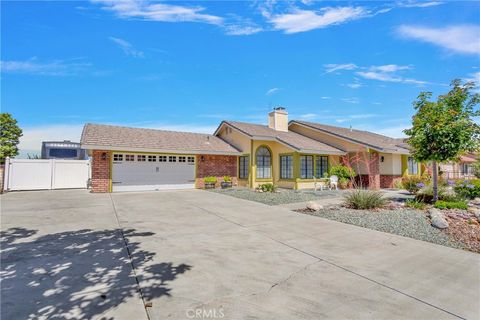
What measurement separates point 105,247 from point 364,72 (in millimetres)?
14612

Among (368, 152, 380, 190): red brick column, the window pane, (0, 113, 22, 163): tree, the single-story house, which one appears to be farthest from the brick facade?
(0, 113, 22, 163): tree

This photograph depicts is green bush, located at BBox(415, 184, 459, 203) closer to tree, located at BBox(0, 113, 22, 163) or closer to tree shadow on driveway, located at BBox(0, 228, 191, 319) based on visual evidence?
tree shadow on driveway, located at BBox(0, 228, 191, 319)


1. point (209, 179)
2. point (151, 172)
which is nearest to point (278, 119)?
point (209, 179)

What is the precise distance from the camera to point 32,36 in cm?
1000

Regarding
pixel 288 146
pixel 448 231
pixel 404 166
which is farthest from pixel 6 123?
pixel 404 166

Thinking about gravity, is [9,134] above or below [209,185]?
above

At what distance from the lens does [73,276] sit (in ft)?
12.5

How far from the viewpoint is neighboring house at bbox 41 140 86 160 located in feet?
62.1

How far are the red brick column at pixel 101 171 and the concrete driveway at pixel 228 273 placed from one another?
26.2 ft

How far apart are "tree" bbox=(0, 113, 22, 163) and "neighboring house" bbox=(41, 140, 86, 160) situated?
37.5ft

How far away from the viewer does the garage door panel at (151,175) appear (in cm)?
1560

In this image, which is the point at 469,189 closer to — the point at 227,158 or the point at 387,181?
the point at 387,181

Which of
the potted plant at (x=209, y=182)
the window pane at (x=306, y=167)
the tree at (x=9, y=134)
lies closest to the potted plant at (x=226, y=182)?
the potted plant at (x=209, y=182)

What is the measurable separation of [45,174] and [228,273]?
18000mm
